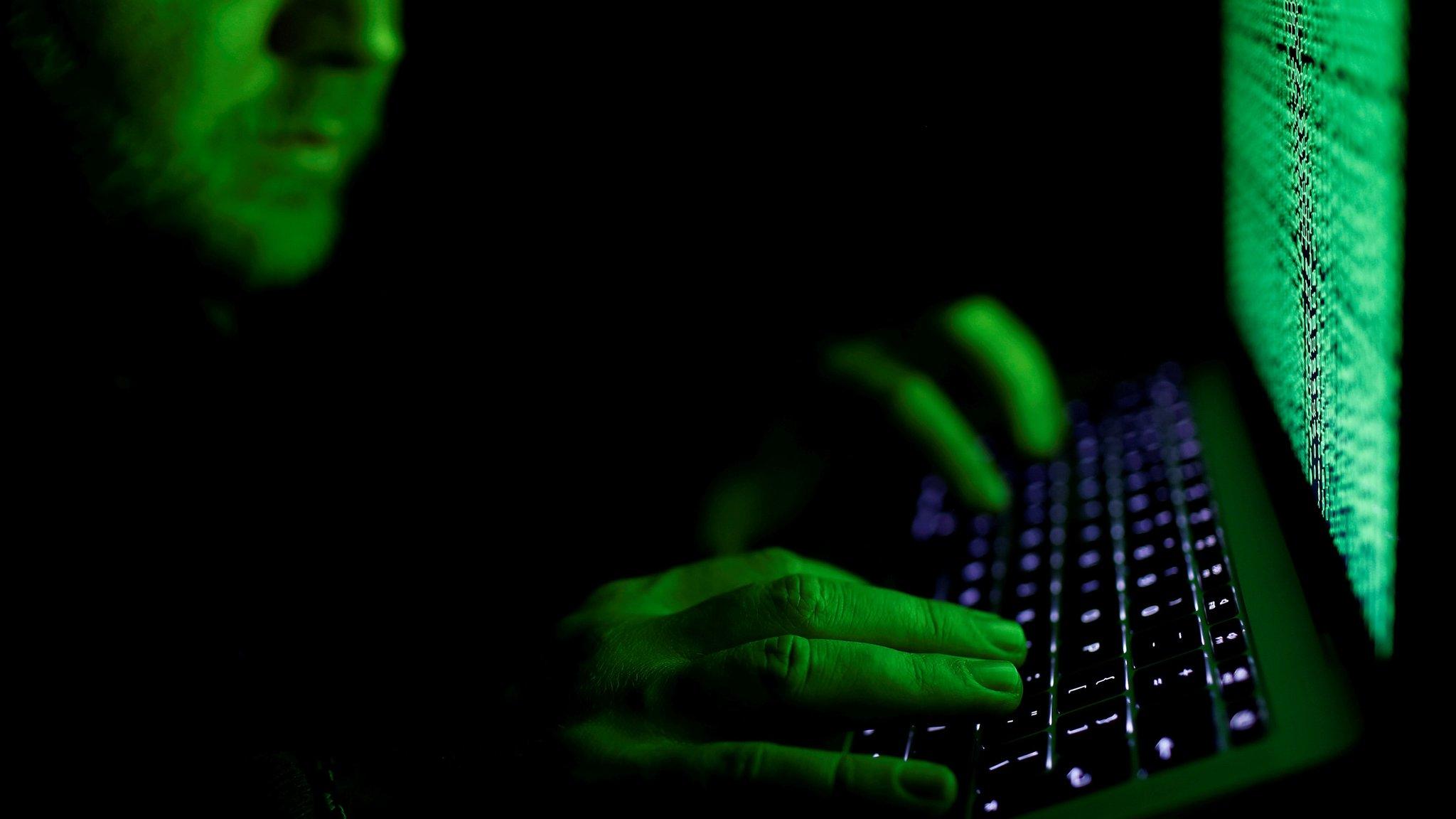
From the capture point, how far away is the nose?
2.49 ft

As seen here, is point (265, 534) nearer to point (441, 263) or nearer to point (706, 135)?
point (441, 263)

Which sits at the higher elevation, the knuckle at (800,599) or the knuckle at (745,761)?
the knuckle at (800,599)

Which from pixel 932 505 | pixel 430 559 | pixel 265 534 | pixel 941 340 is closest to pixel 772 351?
pixel 941 340

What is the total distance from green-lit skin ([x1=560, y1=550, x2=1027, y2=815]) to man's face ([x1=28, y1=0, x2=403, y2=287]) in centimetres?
56

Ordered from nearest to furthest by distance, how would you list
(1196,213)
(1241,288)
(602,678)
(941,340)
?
(602,678) → (1241,288) → (941,340) → (1196,213)

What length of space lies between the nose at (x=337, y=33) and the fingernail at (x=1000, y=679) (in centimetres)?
74

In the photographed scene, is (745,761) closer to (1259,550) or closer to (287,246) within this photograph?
(1259,550)

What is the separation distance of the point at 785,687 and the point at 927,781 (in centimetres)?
9

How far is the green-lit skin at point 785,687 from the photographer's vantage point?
1.48 feet

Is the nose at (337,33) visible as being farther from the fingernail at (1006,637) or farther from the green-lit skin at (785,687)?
the fingernail at (1006,637)

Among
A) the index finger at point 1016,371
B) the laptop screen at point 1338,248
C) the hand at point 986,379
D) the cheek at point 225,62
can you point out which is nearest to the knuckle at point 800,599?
the laptop screen at point 1338,248

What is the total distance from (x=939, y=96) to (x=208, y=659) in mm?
1145

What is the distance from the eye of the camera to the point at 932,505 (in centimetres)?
90

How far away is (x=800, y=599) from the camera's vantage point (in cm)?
53
